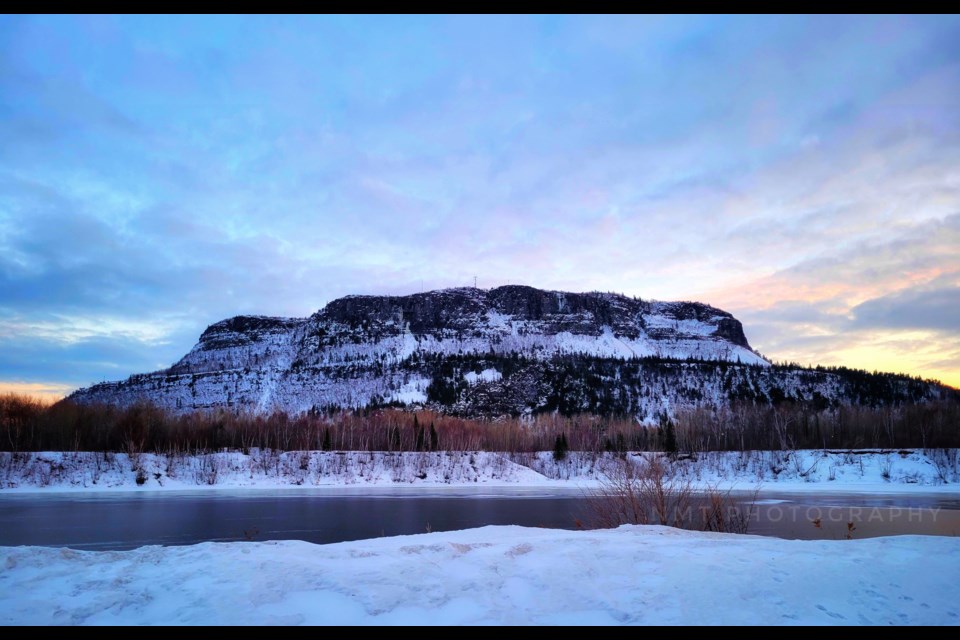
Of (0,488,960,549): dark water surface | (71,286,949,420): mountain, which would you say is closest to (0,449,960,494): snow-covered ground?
(0,488,960,549): dark water surface

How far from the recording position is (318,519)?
76.4ft

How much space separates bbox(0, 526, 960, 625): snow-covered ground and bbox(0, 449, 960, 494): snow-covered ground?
34281 mm

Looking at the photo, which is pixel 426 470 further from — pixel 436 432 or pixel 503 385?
pixel 503 385

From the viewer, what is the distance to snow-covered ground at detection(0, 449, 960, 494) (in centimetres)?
4509

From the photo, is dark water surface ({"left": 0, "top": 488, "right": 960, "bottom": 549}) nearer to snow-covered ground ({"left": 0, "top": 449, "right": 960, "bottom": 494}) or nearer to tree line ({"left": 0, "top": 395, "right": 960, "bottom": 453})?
snow-covered ground ({"left": 0, "top": 449, "right": 960, "bottom": 494})

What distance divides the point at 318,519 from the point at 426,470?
35.7m

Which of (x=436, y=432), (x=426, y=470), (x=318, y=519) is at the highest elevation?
(x=436, y=432)

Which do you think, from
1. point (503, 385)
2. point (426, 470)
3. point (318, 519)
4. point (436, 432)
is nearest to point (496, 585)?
point (318, 519)

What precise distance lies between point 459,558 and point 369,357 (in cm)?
17971

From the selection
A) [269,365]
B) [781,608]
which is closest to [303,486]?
[781,608]

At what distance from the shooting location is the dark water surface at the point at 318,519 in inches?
691

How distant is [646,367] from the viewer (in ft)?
521

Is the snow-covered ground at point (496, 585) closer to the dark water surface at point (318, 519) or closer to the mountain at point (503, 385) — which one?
the dark water surface at point (318, 519)
